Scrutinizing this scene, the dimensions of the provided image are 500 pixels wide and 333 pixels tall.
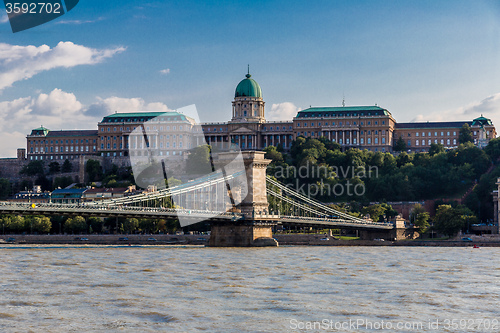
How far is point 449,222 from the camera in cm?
6406

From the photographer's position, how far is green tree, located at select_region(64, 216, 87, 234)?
7812 centimetres

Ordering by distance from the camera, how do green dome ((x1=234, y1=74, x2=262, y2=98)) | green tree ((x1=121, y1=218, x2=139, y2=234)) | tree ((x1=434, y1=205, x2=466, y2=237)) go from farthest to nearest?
1. green dome ((x1=234, y1=74, x2=262, y2=98))
2. green tree ((x1=121, y1=218, x2=139, y2=234))
3. tree ((x1=434, y1=205, x2=466, y2=237))

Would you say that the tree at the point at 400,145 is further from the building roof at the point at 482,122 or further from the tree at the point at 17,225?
the tree at the point at 17,225

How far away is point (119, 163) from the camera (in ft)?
408

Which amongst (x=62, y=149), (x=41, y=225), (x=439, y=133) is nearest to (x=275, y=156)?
(x=439, y=133)

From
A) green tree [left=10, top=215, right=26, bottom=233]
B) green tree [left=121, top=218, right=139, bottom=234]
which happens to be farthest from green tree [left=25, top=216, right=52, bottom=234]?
green tree [left=121, top=218, right=139, bottom=234]

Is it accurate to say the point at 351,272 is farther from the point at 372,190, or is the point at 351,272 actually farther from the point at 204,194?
the point at 372,190

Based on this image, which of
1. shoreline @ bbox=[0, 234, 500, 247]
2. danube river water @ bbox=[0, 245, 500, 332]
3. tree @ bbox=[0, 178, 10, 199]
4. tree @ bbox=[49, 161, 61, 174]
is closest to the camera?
danube river water @ bbox=[0, 245, 500, 332]

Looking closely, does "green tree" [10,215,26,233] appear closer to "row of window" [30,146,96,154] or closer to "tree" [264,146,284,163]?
"tree" [264,146,284,163]

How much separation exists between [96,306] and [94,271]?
33.2ft

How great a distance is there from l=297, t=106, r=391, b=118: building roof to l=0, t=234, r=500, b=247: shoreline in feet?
188

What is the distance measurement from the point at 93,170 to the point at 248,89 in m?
26.5

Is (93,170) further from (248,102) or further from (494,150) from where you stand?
(494,150)

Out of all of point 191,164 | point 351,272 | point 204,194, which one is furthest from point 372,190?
point 351,272
